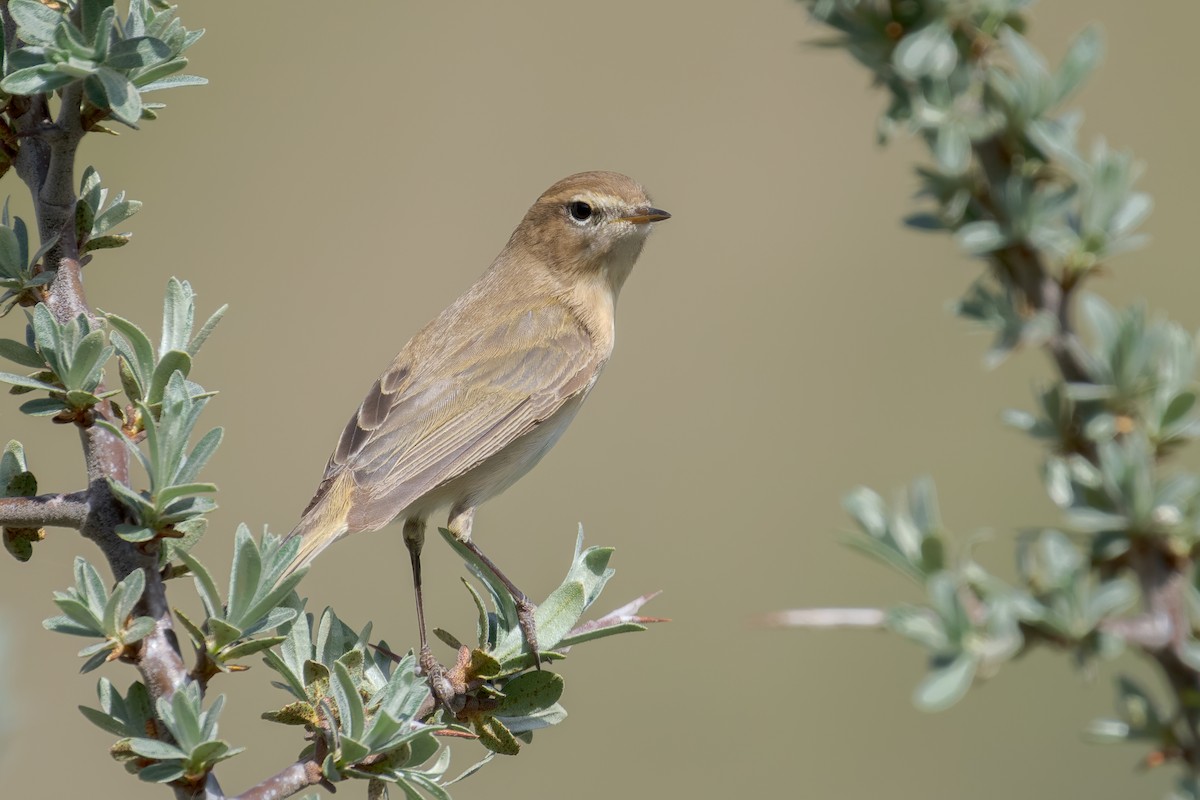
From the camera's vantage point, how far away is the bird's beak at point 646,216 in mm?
4879

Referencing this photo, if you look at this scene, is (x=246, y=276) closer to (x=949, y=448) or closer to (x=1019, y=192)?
(x=949, y=448)

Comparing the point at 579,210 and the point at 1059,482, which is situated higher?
the point at 1059,482

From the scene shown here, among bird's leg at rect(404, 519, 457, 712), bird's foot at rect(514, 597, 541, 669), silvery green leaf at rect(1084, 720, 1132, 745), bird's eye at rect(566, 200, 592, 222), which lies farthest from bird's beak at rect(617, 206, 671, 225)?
silvery green leaf at rect(1084, 720, 1132, 745)

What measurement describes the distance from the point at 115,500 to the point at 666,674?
19.7ft

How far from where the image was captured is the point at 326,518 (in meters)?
3.41

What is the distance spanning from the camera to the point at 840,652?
299 inches

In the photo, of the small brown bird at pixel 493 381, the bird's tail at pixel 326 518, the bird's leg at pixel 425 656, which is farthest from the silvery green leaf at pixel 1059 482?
the bird's tail at pixel 326 518

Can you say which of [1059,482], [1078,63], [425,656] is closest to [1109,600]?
[1059,482]

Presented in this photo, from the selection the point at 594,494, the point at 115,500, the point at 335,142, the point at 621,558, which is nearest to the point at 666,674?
the point at 621,558

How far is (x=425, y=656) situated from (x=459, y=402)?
1.49 meters

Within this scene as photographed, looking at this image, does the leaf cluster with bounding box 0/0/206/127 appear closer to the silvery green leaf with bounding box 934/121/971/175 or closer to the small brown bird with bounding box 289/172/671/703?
the silvery green leaf with bounding box 934/121/971/175

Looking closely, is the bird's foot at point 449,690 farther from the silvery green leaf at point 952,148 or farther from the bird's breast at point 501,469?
the bird's breast at point 501,469

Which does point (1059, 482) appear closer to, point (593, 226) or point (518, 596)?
point (518, 596)

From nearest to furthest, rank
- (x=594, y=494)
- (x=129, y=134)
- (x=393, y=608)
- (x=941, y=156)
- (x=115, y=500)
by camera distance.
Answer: (x=941, y=156), (x=115, y=500), (x=393, y=608), (x=594, y=494), (x=129, y=134)
